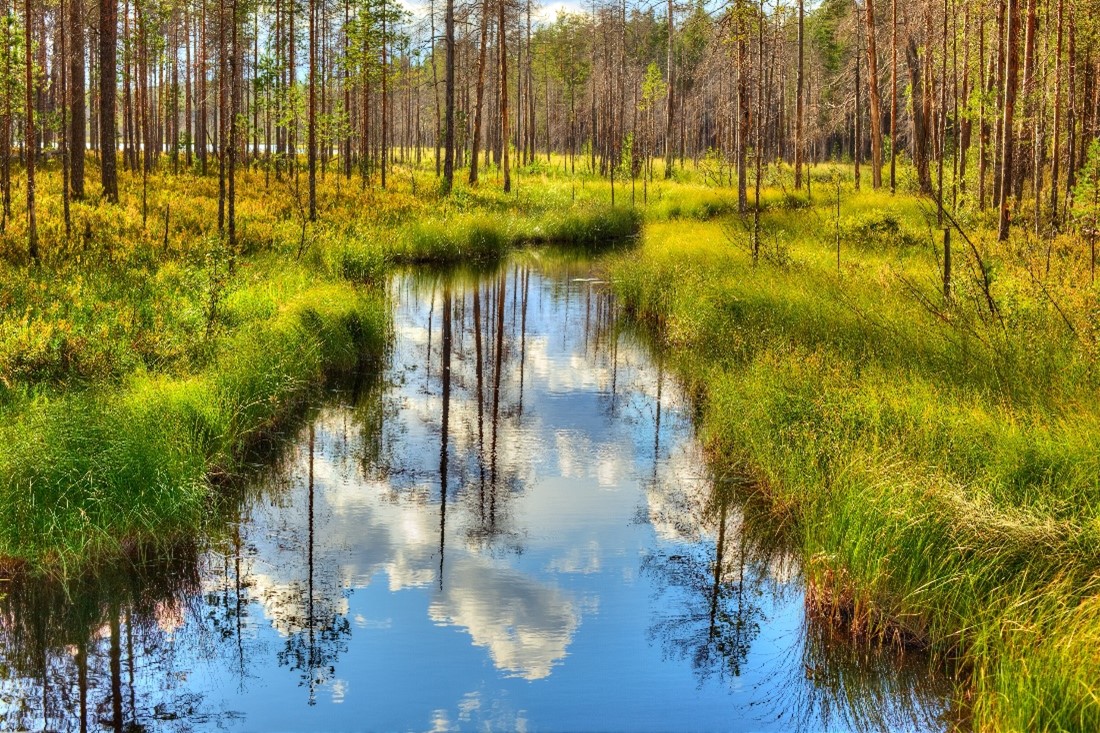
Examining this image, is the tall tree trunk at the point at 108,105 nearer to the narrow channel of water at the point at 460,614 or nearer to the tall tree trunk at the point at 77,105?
the tall tree trunk at the point at 77,105

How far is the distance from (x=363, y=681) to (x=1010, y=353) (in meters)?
6.76

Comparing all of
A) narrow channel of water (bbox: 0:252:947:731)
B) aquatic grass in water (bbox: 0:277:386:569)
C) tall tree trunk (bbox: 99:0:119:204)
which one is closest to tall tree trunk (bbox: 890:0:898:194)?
tall tree trunk (bbox: 99:0:119:204)

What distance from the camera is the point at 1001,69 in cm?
2133

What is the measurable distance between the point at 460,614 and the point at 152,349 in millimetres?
5770

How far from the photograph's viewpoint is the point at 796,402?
364 inches

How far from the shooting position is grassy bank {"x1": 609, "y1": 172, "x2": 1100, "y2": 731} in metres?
5.51

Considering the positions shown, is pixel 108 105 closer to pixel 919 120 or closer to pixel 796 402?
pixel 796 402

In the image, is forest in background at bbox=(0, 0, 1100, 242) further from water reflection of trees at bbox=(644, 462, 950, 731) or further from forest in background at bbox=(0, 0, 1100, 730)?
water reflection of trees at bbox=(644, 462, 950, 731)

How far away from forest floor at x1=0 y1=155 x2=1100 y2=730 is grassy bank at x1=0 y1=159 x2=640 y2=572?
3 cm

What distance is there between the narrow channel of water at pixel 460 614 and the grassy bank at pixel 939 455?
0.44 m

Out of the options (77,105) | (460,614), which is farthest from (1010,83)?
(77,105)

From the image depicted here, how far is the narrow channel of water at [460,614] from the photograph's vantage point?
581 cm

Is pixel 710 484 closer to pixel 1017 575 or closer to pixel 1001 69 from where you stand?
pixel 1017 575

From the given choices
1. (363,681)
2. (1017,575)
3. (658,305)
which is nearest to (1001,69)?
(658,305)
